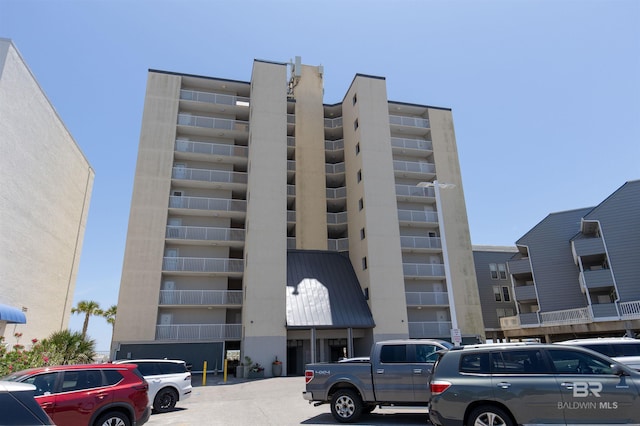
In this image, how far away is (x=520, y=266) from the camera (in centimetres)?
3609

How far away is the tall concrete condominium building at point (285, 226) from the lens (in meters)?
27.6

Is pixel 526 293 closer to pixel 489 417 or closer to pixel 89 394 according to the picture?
pixel 489 417

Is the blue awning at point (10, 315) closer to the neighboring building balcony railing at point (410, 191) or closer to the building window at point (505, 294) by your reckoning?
the neighboring building balcony railing at point (410, 191)

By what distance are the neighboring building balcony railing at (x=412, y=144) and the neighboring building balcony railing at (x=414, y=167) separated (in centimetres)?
178

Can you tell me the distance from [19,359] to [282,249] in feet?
55.1

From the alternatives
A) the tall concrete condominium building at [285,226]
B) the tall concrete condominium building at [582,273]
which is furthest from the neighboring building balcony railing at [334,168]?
the tall concrete condominium building at [582,273]

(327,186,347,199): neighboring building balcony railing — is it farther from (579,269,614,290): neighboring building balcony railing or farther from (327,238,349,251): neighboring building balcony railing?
(579,269,614,290): neighboring building balcony railing

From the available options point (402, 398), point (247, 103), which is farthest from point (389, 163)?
point (402, 398)

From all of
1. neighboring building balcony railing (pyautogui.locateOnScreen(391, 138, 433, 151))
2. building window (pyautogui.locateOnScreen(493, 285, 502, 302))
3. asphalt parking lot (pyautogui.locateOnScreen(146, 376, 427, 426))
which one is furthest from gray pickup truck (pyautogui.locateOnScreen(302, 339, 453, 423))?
building window (pyautogui.locateOnScreen(493, 285, 502, 302))

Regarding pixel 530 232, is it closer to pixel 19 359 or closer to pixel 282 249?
pixel 282 249

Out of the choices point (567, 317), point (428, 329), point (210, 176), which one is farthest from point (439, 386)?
point (210, 176)

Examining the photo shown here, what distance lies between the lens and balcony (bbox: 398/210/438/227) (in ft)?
113

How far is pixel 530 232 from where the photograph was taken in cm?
3628

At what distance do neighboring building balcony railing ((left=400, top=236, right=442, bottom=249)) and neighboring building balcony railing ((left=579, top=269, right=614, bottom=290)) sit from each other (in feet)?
37.7
